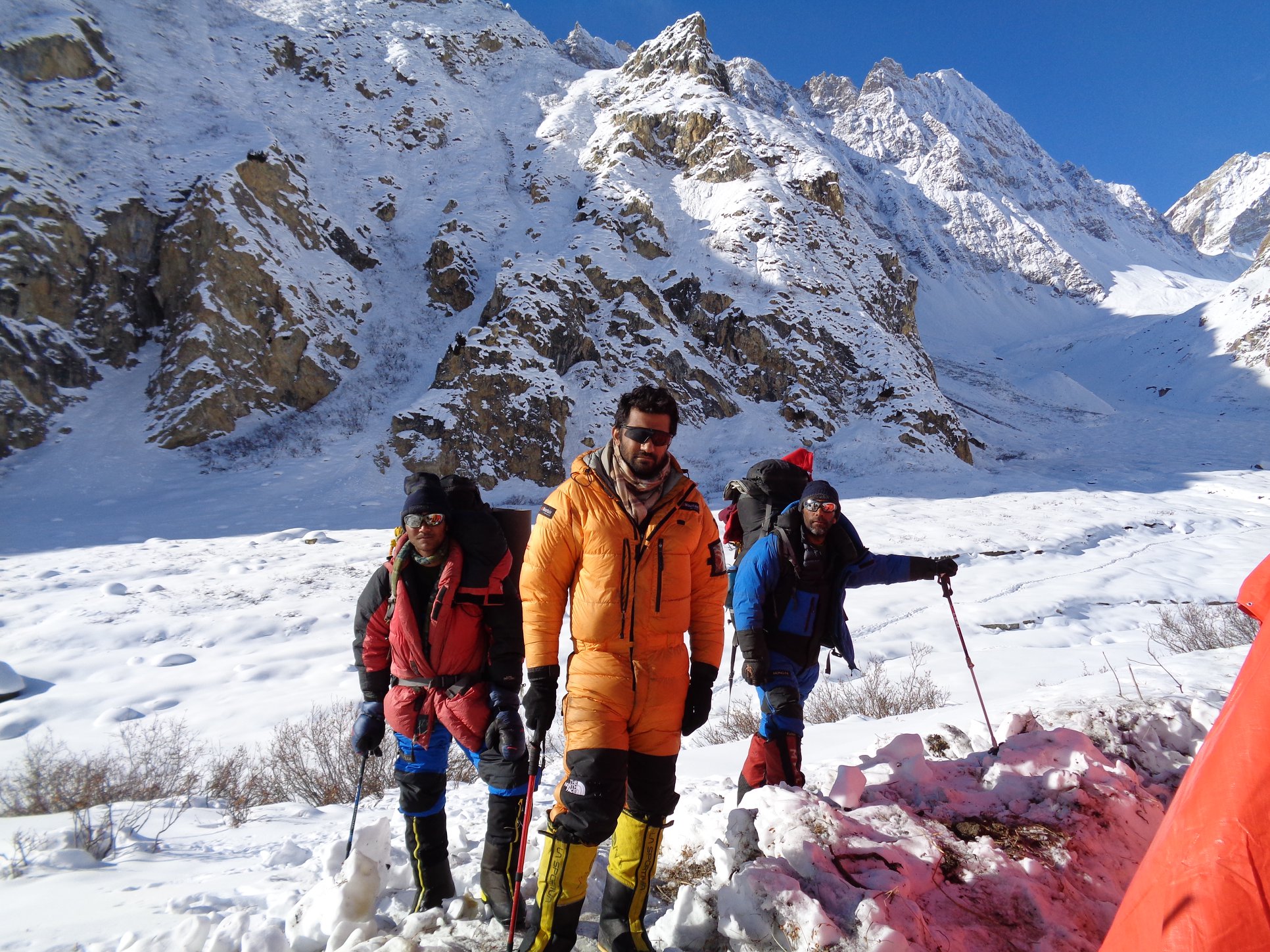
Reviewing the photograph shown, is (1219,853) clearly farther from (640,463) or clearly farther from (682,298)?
(682,298)

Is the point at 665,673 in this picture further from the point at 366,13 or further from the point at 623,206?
the point at 366,13

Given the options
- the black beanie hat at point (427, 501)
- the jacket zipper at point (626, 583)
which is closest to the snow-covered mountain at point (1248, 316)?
the jacket zipper at point (626, 583)

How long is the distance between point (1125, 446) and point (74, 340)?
155ft

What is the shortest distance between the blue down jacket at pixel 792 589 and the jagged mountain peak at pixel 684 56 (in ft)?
137

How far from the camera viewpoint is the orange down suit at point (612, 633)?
214 centimetres

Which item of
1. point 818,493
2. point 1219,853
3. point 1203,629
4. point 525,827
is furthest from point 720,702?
point 1203,629

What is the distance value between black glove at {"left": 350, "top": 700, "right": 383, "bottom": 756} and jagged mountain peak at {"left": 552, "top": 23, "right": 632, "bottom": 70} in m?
69.4

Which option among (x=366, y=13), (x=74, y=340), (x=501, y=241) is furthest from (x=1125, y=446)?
(x=366, y=13)

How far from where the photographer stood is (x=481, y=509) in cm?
284

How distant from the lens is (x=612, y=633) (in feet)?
7.23

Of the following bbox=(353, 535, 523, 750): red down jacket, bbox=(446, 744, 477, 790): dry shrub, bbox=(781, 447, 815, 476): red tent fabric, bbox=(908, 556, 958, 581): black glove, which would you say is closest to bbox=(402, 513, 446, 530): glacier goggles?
bbox=(353, 535, 523, 750): red down jacket

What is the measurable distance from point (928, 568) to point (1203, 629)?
663 cm

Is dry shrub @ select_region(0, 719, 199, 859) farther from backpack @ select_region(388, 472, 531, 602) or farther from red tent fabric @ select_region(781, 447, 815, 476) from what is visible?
red tent fabric @ select_region(781, 447, 815, 476)

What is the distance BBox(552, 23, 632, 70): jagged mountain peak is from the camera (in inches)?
2387
